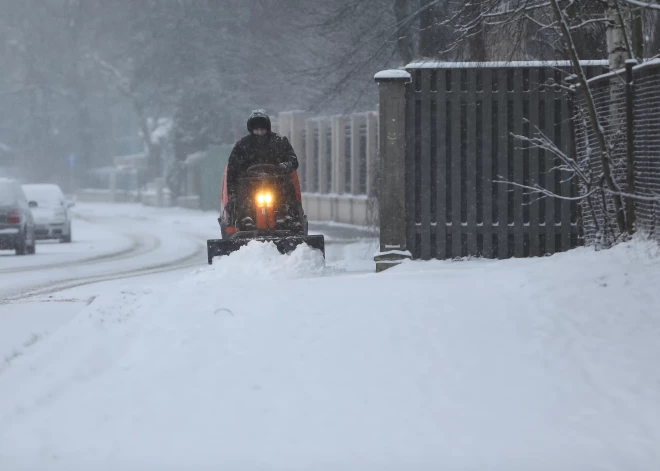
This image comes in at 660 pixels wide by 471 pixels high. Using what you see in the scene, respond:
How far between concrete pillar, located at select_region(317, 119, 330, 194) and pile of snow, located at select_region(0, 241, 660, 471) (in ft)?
77.4

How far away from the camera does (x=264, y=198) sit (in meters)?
13.1

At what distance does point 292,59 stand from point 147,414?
4023 centimetres

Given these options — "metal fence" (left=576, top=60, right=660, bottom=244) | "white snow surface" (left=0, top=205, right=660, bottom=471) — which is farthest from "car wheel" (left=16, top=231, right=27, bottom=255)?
"metal fence" (left=576, top=60, right=660, bottom=244)

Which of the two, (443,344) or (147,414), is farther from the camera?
(443,344)

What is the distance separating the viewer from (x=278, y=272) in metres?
11.3

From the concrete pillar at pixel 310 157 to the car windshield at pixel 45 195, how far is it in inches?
315

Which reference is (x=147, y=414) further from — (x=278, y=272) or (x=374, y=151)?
(x=374, y=151)

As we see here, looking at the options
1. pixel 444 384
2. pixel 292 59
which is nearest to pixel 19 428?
pixel 444 384

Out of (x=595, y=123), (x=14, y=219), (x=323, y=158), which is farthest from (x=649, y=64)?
(x=323, y=158)

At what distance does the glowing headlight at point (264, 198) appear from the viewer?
1309 cm

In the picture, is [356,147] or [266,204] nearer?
[266,204]

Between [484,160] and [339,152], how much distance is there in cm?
1919

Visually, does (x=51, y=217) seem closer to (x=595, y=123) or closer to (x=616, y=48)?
(x=616, y=48)

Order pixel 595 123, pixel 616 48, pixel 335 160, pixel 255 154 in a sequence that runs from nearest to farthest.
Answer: pixel 595 123, pixel 616 48, pixel 255 154, pixel 335 160
